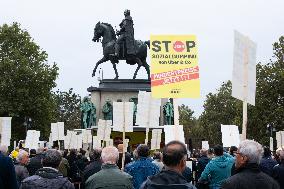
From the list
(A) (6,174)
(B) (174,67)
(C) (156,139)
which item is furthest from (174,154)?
(C) (156,139)

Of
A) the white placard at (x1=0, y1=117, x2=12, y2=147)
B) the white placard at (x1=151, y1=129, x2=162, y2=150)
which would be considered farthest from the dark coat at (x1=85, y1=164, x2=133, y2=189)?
the white placard at (x1=151, y1=129, x2=162, y2=150)

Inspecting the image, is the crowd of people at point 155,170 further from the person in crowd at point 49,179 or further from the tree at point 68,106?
the tree at point 68,106

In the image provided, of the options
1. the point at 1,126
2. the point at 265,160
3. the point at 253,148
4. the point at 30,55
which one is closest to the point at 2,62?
the point at 30,55

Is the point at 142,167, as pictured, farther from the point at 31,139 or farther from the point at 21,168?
the point at 31,139

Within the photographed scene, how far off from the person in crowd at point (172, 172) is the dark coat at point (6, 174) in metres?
3.36

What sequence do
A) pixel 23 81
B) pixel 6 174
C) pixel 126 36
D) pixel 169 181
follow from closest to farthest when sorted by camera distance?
pixel 169 181 → pixel 6 174 → pixel 126 36 → pixel 23 81

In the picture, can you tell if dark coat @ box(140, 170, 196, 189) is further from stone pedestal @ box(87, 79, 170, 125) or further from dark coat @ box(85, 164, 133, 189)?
stone pedestal @ box(87, 79, 170, 125)

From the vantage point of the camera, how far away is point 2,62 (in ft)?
235

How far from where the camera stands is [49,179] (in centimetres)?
823

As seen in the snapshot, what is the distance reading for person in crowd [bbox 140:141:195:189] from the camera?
22.1 feet

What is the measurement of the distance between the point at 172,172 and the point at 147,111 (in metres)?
11.2

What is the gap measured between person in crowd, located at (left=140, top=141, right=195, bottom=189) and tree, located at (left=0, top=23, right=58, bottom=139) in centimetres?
6364

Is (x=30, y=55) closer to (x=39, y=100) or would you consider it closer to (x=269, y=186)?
(x=39, y=100)

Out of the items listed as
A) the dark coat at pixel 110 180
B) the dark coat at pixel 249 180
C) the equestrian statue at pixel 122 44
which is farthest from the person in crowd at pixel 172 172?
the equestrian statue at pixel 122 44
